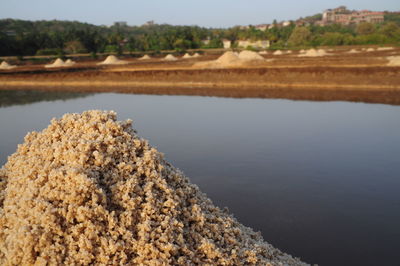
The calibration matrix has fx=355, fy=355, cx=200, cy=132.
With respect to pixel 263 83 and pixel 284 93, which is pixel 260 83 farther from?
pixel 284 93

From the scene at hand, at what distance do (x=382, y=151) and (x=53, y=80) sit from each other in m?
21.1

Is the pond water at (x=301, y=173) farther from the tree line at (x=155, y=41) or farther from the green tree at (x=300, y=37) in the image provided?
the green tree at (x=300, y=37)

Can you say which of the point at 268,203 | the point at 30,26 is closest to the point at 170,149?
the point at 268,203

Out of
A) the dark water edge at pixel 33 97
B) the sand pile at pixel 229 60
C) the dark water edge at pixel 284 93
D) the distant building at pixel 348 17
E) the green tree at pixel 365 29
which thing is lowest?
the dark water edge at pixel 33 97

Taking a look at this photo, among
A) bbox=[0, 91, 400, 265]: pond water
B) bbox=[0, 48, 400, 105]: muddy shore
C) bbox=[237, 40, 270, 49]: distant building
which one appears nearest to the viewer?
bbox=[0, 91, 400, 265]: pond water

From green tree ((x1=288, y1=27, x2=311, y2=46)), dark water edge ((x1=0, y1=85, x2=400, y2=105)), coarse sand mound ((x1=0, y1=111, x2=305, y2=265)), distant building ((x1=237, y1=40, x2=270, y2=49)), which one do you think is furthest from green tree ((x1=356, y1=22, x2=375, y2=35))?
coarse sand mound ((x1=0, y1=111, x2=305, y2=265))

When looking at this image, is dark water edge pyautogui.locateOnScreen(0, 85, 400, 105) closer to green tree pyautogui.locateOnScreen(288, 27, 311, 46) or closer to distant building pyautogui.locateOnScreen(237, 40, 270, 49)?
green tree pyautogui.locateOnScreen(288, 27, 311, 46)

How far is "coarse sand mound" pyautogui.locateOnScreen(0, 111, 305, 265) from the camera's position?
2.03 metres

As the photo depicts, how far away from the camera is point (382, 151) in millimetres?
7328

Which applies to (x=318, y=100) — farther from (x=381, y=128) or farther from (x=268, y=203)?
(x=268, y=203)

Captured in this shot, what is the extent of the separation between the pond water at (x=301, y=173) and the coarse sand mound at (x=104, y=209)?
6.19 ft

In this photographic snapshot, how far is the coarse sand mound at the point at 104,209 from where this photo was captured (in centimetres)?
203

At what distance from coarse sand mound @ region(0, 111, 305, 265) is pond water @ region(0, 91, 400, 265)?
1887 millimetres

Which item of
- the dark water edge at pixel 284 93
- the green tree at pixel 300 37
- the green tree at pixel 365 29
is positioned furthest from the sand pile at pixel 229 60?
the green tree at pixel 365 29
